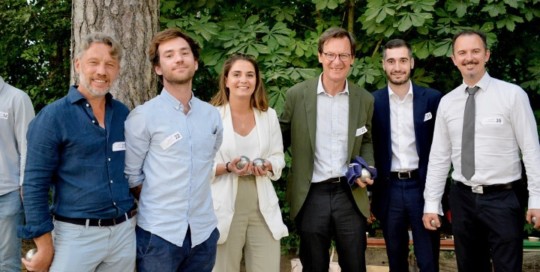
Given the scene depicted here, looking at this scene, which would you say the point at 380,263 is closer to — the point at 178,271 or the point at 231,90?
the point at 231,90

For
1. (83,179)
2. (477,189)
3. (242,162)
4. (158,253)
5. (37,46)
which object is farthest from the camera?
(37,46)

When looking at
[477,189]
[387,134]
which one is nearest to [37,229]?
[387,134]

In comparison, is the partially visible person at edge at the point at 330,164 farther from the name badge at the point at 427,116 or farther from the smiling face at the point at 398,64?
the name badge at the point at 427,116

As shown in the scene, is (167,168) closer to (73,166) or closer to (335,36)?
(73,166)

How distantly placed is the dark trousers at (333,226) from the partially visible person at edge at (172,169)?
3.49 ft

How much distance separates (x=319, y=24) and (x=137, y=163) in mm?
3370

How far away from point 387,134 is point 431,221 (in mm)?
690

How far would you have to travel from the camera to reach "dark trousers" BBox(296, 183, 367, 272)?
13.4ft

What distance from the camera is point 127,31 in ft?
12.7

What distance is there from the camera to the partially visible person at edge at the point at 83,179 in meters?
2.67

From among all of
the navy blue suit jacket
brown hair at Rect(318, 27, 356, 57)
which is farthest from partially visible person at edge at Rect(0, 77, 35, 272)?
the navy blue suit jacket

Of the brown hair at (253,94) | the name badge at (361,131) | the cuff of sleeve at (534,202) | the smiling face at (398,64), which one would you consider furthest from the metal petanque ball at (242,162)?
the cuff of sleeve at (534,202)

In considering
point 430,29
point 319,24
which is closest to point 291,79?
point 319,24

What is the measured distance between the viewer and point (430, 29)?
5.44 m
